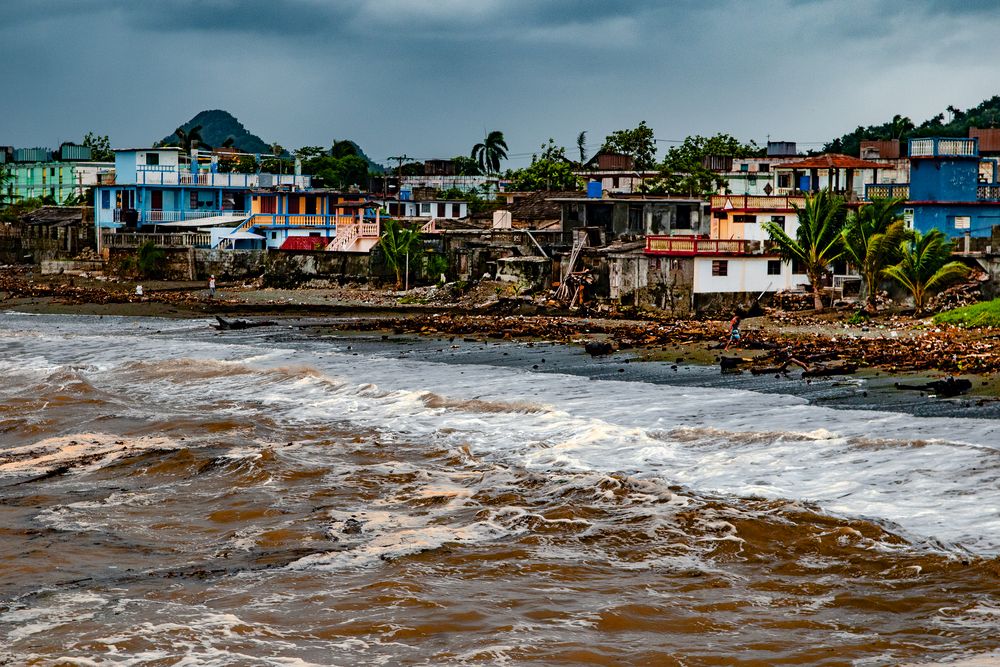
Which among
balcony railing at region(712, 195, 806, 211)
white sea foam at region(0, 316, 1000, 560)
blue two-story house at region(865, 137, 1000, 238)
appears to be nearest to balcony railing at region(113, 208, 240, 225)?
balcony railing at region(712, 195, 806, 211)

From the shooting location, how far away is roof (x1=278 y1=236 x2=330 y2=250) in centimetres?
6929

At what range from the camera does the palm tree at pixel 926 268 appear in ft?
141

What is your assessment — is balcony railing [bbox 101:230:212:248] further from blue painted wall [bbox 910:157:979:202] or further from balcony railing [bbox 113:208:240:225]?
blue painted wall [bbox 910:157:979:202]

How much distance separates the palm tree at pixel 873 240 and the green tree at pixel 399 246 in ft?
74.6

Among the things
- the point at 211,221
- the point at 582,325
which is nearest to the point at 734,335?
the point at 582,325

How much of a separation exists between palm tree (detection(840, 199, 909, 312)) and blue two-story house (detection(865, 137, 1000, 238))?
577 inches

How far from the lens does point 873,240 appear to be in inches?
1781

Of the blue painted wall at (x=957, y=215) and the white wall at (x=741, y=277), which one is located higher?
the blue painted wall at (x=957, y=215)

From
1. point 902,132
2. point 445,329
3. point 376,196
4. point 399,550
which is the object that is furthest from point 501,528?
point 902,132

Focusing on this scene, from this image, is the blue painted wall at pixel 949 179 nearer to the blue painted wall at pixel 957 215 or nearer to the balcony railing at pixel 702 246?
the blue painted wall at pixel 957 215

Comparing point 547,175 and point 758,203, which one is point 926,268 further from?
point 547,175

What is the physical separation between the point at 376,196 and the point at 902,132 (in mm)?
77436

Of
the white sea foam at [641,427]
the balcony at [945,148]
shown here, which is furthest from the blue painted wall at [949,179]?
the white sea foam at [641,427]

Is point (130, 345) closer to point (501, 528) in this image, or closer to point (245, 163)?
point (501, 528)
